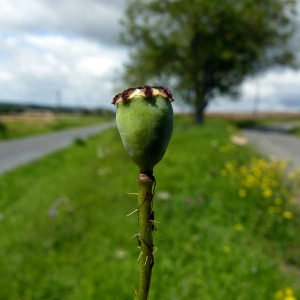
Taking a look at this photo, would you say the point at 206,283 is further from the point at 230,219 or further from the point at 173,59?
the point at 173,59

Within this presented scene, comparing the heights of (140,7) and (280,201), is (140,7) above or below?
above

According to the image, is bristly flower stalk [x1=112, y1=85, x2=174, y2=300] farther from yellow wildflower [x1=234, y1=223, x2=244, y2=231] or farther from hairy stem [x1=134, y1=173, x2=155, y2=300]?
yellow wildflower [x1=234, y1=223, x2=244, y2=231]

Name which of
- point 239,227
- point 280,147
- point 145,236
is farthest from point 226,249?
point 280,147

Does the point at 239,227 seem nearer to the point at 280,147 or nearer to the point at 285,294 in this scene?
the point at 285,294

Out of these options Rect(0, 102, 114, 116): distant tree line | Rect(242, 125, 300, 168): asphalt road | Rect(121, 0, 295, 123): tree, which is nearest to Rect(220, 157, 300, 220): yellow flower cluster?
Rect(242, 125, 300, 168): asphalt road

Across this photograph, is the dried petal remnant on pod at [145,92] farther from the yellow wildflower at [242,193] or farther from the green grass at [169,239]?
the yellow wildflower at [242,193]

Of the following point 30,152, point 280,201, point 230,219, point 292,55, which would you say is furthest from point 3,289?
point 292,55
